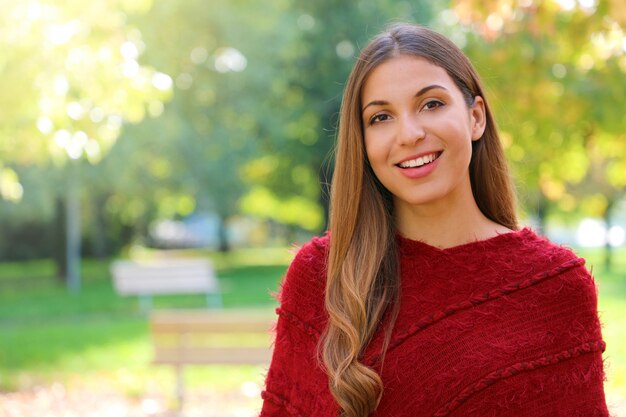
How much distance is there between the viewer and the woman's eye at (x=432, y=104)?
2.36m

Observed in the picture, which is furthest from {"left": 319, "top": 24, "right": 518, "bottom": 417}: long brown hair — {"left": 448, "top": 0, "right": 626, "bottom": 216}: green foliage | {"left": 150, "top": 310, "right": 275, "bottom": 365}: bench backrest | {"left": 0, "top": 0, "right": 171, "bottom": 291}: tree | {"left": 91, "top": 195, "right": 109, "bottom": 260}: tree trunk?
{"left": 91, "top": 195, "right": 109, "bottom": 260}: tree trunk

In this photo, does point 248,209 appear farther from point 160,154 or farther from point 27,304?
point 27,304

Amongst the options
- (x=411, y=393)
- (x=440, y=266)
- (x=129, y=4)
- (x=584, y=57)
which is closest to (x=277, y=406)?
(x=411, y=393)

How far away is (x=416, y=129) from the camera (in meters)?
2.32

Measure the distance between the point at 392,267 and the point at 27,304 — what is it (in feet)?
55.9

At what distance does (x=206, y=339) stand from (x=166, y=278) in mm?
7716

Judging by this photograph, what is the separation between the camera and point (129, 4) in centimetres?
726

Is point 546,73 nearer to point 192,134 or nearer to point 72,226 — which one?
point 192,134

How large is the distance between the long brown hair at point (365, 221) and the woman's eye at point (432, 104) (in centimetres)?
10

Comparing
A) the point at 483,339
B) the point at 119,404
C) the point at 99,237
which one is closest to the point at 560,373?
the point at 483,339

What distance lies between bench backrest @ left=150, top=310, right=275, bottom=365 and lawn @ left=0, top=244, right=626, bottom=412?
319 millimetres

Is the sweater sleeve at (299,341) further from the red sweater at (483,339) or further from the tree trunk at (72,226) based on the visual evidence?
the tree trunk at (72,226)

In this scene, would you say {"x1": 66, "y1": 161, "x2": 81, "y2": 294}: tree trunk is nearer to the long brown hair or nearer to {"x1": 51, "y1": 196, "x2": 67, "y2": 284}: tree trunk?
{"x1": 51, "y1": 196, "x2": 67, "y2": 284}: tree trunk

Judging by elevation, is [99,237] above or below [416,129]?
above
